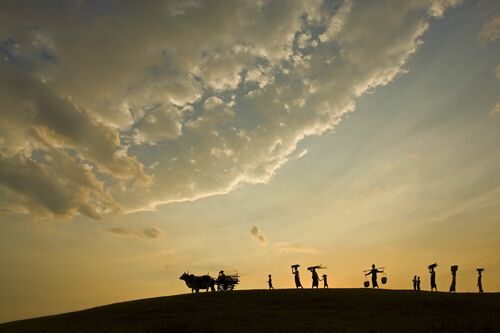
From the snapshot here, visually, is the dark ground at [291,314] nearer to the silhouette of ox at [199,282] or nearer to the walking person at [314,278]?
the silhouette of ox at [199,282]

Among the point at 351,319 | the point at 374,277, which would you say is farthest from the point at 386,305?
the point at 374,277

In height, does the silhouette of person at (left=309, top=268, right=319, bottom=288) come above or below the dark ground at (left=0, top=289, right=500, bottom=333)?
above

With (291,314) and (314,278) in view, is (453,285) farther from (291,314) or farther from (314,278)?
(291,314)

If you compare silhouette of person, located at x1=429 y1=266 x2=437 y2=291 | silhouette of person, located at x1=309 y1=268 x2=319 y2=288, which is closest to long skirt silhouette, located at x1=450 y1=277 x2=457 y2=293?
silhouette of person, located at x1=429 y1=266 x2=437 y2=291

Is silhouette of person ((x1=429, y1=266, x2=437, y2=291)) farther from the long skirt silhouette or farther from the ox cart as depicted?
the ox cart

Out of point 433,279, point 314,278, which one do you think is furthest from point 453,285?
point 314,278

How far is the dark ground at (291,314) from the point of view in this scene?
2341cm

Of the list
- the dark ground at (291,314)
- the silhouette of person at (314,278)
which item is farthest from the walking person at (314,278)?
the dark ground at (291,314)

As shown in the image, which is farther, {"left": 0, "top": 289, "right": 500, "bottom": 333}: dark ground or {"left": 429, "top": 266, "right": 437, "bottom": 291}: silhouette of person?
{"left": 429, "top": 266, "right": 437, "bottom": 291}: silhouette of person

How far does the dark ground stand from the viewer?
2341 centimetres

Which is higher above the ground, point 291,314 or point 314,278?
point 314,278

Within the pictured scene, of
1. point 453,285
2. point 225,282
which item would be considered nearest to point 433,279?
point 453,285

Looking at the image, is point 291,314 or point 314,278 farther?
point 314,278

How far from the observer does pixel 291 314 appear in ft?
89.8
